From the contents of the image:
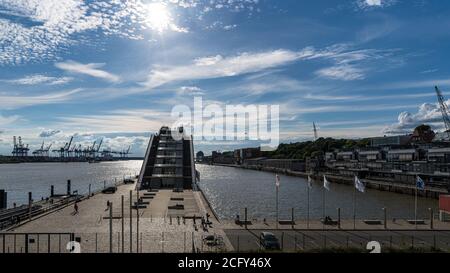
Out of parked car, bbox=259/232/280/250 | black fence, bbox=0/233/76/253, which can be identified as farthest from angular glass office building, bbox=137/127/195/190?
parked car, bbox=259/232/280/250

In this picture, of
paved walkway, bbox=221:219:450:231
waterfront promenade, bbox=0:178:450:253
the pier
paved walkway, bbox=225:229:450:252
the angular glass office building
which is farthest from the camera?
the angular glass office building

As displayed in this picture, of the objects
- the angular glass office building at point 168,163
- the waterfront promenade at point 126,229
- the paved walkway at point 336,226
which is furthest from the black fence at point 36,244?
the angular glass office building at point 168,163

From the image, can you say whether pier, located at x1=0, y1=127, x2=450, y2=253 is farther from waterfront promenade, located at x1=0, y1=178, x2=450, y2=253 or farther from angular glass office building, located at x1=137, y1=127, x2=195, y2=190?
angular glass office building, located at x1=137, y1=127, x2=195, y2=190

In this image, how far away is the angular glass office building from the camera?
6469 centimetres

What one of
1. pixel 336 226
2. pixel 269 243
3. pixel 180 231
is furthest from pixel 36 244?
pixel 336 226

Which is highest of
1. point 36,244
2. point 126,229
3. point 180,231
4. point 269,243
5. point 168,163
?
point 168,163

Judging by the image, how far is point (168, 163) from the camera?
74250 mm

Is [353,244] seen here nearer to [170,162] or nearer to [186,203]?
[186,203]

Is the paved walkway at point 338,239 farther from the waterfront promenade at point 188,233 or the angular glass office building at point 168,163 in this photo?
the angular glass office building at point 168,163

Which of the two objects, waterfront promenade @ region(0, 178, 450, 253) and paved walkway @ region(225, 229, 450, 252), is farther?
paved walkway @ region(225, 229, 450, 252)

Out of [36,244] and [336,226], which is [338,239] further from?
[36,244]

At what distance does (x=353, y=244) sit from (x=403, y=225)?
899cm
